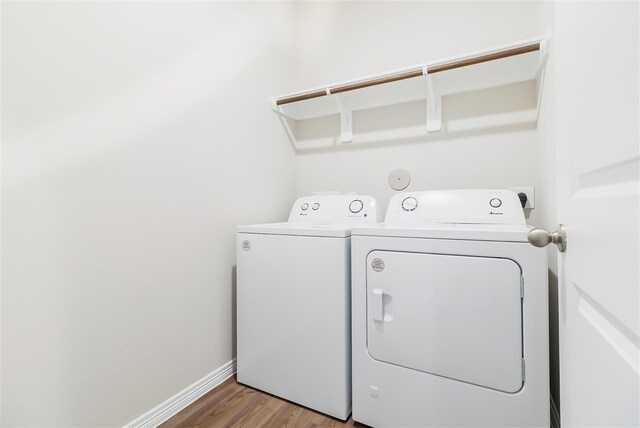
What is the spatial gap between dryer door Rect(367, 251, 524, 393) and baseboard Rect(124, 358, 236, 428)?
83cm

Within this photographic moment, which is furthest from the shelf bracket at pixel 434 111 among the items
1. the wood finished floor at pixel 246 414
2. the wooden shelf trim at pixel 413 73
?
the wood finished floor at pixel 246 414

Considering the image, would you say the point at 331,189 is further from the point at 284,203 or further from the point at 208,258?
the point at 208,258

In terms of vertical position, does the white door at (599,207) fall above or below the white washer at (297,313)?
above

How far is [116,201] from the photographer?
3.50 feet

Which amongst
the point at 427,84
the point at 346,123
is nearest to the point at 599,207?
the point at 427,84

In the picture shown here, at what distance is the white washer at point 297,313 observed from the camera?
4.01 ft

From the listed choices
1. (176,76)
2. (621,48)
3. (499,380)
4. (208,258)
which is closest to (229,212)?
(208,258)

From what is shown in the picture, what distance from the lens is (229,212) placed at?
1557 mm

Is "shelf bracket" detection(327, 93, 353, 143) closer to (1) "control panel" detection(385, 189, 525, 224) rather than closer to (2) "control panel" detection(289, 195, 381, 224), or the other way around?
(2) "control panel" detection(289, 195, 381, 224)

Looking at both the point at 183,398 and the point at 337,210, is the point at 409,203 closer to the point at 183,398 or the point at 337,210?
the point at 337,210

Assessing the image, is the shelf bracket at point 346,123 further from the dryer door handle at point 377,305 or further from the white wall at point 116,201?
the dryer door handle at point 377,305

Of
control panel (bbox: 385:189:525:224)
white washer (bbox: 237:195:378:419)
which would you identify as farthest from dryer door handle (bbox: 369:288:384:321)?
control panel (bbox: 385:189:525:224)

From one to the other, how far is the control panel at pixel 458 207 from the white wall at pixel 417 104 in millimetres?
262

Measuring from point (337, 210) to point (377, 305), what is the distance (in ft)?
2.27
